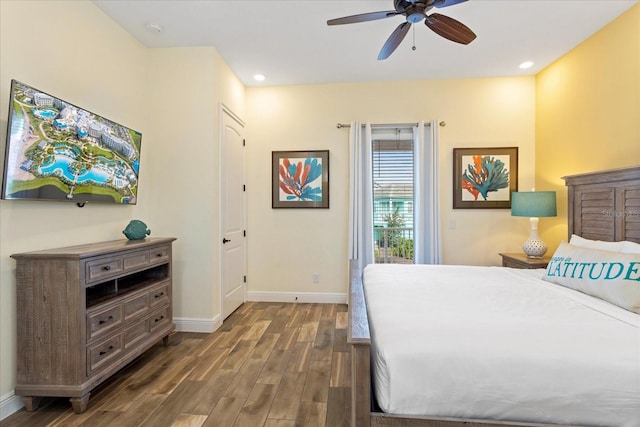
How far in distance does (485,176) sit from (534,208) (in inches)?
33.8

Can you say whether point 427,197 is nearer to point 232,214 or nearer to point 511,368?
point 232,214

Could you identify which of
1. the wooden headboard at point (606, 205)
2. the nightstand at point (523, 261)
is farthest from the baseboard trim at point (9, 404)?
the wooden headboard at point (606, 205)

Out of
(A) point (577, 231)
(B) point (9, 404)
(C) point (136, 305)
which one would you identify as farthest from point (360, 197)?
(B) point (9, 404)

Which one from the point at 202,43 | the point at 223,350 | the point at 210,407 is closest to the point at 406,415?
the point at 210,407

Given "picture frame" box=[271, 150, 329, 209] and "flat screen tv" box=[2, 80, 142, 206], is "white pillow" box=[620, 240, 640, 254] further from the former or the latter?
"flat screen tv" box=[2, 80, 142, 206]

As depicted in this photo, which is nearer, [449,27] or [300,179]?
[449,27]

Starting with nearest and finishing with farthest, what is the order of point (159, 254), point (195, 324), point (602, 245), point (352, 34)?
point (602, 245) → point (159, 254) → point (352, 34) → point (195, 324)

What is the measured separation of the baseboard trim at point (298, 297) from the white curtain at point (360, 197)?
613 millimetres

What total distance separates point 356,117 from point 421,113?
877 millimetres

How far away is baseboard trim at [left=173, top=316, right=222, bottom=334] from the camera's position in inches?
128

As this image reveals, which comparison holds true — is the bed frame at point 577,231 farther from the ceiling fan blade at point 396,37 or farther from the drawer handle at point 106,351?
the ceiling fan blade at point 396,37

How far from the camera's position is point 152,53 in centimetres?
333

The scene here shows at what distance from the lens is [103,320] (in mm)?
2115

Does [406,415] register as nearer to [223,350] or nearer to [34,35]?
[223,350]
